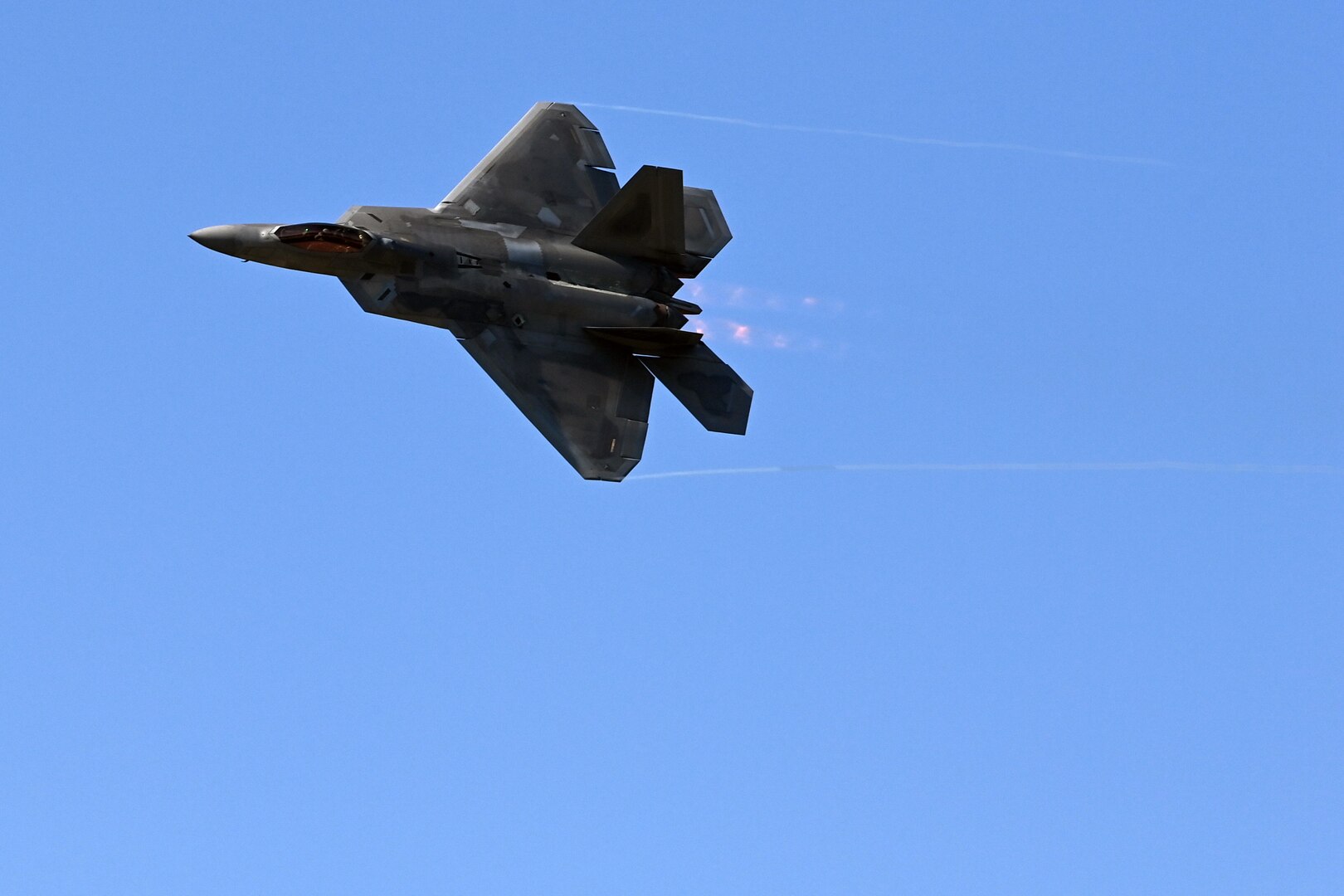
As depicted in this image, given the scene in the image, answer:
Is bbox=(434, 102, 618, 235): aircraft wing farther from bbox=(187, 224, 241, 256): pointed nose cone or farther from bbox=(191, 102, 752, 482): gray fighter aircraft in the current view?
bbox=(187, 224, 241, 256): pointed nose cone

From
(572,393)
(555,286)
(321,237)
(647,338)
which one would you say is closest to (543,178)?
(555,286)

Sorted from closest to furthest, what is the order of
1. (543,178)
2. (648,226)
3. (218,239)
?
(218,239), (648,226), (543,178)

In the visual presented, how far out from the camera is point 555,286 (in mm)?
45531

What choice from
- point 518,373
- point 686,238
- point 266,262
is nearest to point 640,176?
point 686,238

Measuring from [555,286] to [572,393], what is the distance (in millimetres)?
2263

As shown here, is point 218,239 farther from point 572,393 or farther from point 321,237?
point 572,393

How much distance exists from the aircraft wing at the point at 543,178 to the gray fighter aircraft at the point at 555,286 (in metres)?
0.05

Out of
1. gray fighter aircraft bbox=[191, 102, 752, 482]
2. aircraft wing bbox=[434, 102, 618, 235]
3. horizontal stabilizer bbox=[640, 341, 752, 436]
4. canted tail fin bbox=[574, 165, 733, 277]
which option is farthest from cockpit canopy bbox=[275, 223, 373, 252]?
horizontal stabilizer bbox=[640, 341, 752, 436]

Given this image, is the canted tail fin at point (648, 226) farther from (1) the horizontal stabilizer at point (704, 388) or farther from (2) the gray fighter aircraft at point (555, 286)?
(1) the horizontal stabilizer at point (704, 388)

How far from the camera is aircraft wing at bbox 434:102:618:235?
46906mm

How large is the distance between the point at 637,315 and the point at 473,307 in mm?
3426

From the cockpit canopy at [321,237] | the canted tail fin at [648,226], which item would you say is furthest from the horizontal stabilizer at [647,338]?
the cockpit canopy at [321,237]

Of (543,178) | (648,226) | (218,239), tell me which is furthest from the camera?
(543,178)

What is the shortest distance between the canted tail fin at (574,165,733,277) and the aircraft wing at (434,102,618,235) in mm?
1038
